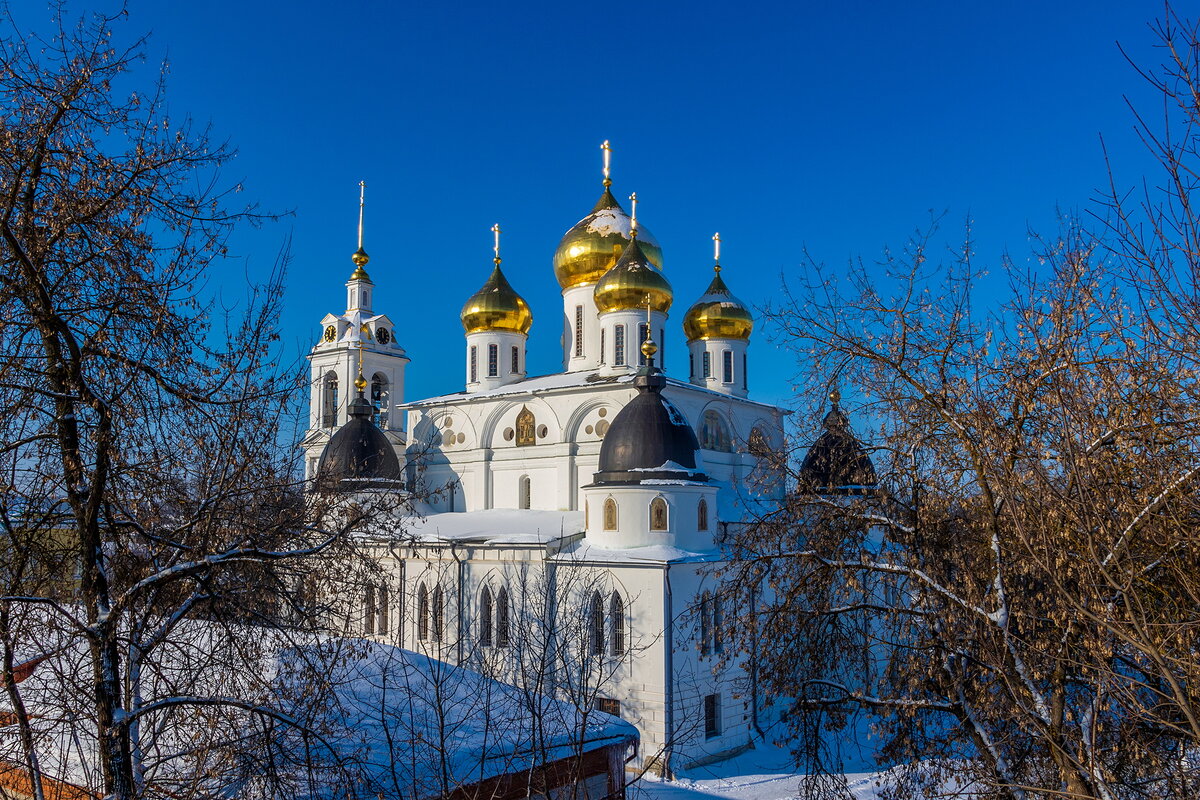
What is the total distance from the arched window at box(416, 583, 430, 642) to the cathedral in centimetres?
8

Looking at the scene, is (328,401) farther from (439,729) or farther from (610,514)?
(439,729)

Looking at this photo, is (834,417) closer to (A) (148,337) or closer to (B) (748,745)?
(A) (148,337)

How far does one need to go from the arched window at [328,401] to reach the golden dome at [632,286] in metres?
9.03

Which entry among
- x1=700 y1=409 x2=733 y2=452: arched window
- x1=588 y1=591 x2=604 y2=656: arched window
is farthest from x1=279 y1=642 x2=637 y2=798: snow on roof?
x1=700 y1=409 x2=733 y2=452: arched window

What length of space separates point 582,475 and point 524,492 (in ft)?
6.80

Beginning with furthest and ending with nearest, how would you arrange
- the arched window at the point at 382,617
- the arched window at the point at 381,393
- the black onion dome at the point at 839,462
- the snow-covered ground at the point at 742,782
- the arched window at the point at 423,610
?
the arched window at the point at 381,393 < the arched window at the point at 382,617 < the arched window at the point at 423,610 < the snow-covered ground at the point at 742,782 < the black onion dome at the point at 839,462

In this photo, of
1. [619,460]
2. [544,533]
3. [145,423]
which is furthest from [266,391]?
[544,533]

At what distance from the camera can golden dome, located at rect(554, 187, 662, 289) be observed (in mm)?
27094

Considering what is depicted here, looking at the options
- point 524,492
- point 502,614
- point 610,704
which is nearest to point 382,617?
point 502,614

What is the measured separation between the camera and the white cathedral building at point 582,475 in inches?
659

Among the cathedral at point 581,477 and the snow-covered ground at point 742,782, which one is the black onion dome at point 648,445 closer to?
the cathedral at point 581,477

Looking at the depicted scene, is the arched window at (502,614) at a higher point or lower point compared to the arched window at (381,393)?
lower

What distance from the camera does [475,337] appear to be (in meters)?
28.0

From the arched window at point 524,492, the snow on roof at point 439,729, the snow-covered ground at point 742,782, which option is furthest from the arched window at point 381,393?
the snow on roof at point 439,729
